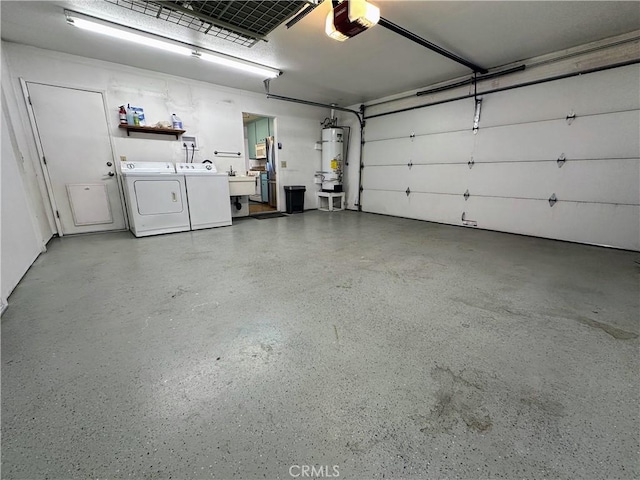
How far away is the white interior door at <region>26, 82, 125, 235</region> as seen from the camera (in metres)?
3.83

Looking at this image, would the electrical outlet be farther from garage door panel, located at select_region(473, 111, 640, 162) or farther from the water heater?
garage door panel, located at select_region(473, 111, 640, 162)

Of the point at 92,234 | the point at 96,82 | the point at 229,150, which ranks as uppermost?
the point at 96,82

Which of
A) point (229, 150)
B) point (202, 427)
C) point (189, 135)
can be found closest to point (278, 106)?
point (229, 150)

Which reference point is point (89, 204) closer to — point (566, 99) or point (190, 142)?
point (190, 142)

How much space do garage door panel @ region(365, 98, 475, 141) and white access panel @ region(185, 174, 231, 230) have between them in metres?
3.84

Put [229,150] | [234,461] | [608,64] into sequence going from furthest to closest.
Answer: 1. [229,150]
2. [608,64]
3. [234,461]

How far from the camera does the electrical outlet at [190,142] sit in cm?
498

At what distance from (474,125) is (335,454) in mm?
5434

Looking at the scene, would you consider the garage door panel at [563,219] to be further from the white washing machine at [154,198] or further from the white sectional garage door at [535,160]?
the white washing machine at [154,198]

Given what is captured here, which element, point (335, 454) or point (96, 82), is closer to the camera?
point (335, 454)

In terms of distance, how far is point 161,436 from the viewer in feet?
3.22

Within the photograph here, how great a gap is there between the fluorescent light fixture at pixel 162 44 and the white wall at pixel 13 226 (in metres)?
1.47

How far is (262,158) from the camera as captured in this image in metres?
8.17

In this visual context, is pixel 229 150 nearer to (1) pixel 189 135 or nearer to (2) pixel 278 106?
(1) pixel 189 135
